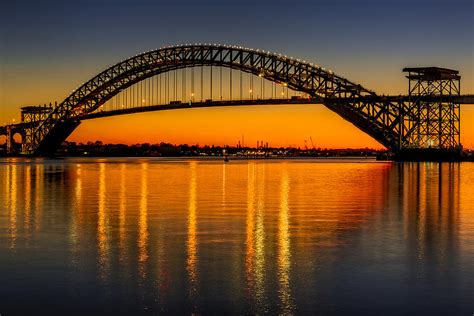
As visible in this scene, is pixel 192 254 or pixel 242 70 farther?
pixel 242 70

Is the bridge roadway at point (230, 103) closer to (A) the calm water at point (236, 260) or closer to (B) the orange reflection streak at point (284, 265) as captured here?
(A) the calm water at point (236, 260)

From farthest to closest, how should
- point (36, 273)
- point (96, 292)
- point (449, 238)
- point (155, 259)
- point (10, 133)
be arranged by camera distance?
point (10, 133)
point (449, 238)
point (155, 259)
point (36, 273)
point (96, 292)

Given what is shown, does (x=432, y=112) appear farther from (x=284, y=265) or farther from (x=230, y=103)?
(x=284, y=265)

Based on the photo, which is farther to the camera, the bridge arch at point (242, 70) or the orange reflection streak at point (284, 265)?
the bridge arch at point (242, 70)

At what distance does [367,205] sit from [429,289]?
11356 mm

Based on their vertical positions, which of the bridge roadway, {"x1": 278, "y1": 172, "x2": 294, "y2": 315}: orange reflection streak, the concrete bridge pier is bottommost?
{"x1": 278, "y1": 172, "x2": 294, "y2": 315}: orange reflection streak

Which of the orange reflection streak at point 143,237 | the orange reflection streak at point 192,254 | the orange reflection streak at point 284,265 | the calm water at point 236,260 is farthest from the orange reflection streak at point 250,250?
the orange reflection streak at point 143,237

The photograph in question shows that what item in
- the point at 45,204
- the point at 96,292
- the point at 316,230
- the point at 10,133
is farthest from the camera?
the point at 10,133

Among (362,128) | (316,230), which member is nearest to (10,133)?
(362,128)

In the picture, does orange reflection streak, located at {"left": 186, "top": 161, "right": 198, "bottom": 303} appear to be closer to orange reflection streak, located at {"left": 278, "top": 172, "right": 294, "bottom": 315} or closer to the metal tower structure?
orange reflection streak, located at {"left": 278, "top": 172, "right": 294, "bottom": 315}

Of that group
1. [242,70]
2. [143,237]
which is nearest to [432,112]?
[242,70]

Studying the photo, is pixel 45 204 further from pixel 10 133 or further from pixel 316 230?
pixel 10 133

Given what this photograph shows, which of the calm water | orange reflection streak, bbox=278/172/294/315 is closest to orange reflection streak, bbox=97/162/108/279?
the calm water

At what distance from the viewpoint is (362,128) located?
7856cm
